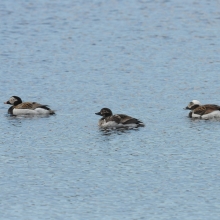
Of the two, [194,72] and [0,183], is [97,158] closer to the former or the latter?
[0,183]

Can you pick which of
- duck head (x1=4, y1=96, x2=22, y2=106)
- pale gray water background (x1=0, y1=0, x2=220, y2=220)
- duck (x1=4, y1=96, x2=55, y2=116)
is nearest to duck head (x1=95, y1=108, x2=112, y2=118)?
pale gray water background (x1=0, y1=0, x2=220, y2=220)

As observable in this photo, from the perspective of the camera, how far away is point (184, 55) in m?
43.0

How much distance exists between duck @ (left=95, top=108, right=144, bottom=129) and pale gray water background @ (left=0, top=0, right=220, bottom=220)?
38 centimetres

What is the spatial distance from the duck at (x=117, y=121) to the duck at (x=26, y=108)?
2.29 metres

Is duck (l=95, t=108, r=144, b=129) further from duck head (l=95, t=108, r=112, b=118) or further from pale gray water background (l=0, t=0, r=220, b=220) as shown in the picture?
pale gray water background (l=0, t=0, r=220, b=220)

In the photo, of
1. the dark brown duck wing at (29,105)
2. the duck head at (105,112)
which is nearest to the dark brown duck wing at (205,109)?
the duck head at (105,112)

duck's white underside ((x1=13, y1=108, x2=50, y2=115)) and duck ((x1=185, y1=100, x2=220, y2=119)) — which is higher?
duck ((x1=185, y1=100, x2=220, y2=119))

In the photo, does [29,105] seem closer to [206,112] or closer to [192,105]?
[192,105]

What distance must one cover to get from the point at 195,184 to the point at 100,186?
88.3 inches

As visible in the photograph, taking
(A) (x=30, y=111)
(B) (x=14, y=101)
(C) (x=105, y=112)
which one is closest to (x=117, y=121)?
(C) (x=105, y=112)

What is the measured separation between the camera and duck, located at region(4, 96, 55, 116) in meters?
31.4

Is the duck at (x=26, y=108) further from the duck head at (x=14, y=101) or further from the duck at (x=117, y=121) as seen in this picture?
the duck at (x=117, y=121)

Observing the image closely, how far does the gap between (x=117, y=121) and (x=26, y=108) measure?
12.6ft

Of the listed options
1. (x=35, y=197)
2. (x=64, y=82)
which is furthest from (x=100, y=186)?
(x=64, y=82)
